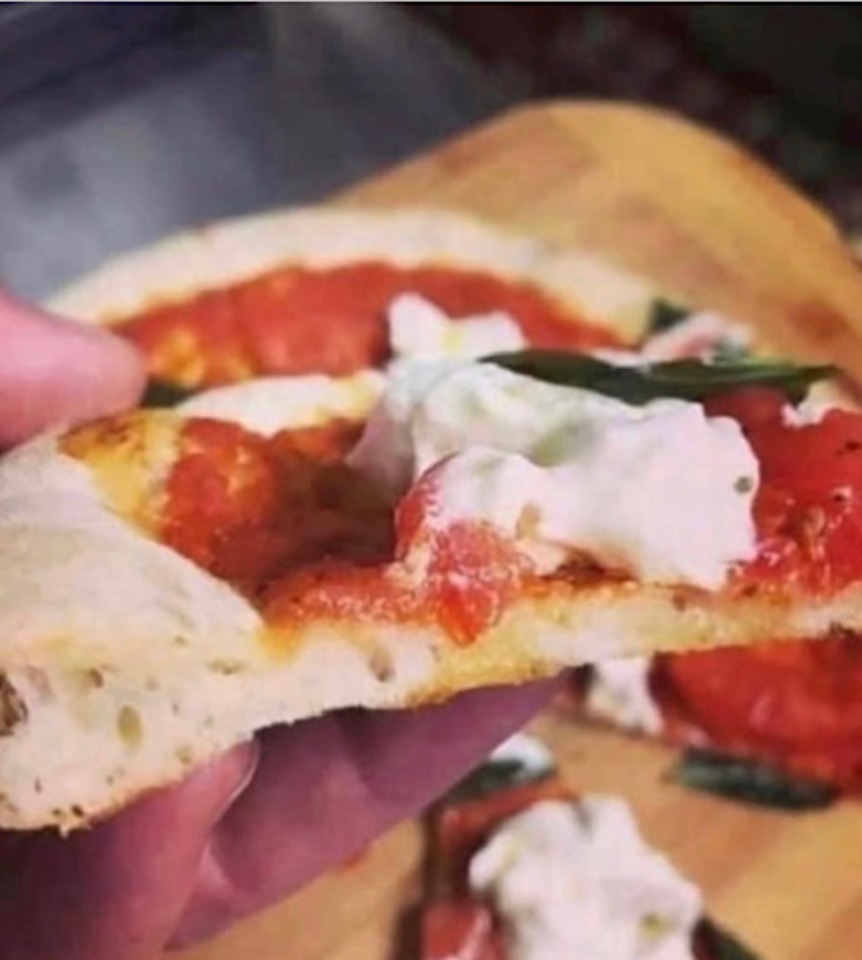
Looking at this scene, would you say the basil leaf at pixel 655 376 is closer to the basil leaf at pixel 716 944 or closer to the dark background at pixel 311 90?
the basil leaf at pixel 716 944

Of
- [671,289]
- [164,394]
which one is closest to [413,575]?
[164,394]

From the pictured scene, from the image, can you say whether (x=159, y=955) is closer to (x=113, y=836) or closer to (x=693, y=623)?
(x=113, y=836)

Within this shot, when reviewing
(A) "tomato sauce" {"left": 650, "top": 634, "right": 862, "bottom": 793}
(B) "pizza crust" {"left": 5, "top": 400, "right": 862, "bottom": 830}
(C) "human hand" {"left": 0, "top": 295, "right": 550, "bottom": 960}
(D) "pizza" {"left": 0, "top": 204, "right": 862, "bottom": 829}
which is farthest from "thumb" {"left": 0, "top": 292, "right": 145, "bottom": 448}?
(A) "tomato sauce" {"left": 650, "top": 634, "right": 862, "bottom": 793}

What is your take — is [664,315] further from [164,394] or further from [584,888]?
[584,888]

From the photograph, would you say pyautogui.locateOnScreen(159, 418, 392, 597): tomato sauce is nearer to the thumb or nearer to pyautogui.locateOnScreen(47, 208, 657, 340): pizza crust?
the thumb

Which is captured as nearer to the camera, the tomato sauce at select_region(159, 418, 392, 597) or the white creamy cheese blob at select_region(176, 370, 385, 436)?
the tomato sauce at select_region(159, 418, 392, 597)

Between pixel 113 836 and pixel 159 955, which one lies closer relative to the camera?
pixel 113 836

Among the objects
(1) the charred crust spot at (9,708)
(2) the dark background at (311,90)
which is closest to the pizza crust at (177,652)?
(1) the charred crust spot at (9,708)

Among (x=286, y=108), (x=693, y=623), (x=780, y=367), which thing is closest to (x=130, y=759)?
(x=693, y=623)
